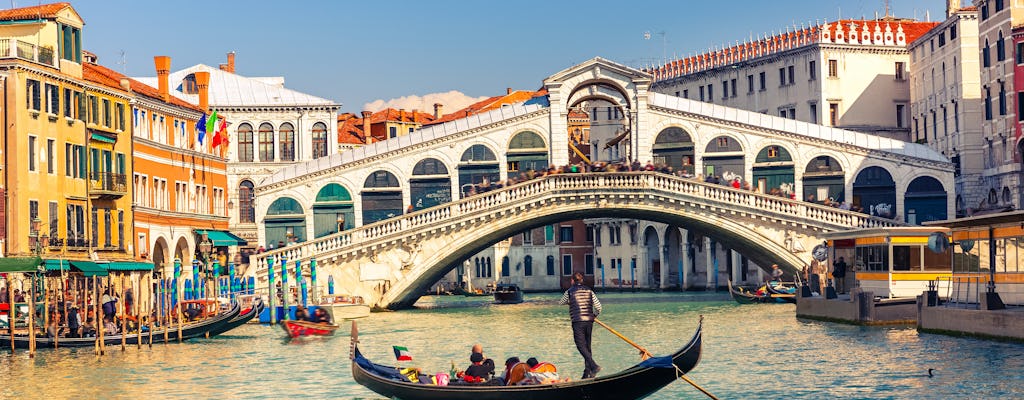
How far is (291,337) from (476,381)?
15.0 metres

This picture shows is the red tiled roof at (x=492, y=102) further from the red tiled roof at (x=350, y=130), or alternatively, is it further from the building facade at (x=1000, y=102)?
the building facade at (x=1000, y=102)

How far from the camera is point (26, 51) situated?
38188 millimetres

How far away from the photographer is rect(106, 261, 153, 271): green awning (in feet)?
122

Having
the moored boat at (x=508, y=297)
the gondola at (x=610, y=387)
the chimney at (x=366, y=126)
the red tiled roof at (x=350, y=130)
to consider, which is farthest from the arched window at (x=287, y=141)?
the gondola at (x=610, y=387)

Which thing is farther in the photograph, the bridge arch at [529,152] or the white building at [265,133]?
the white building at [265,133]

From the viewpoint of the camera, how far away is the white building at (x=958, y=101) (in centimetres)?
5178

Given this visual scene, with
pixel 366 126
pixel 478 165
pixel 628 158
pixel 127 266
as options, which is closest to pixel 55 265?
pixel 127 266

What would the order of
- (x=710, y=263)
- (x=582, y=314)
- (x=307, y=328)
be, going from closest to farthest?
(x=582, y=314) < (x=307, y=328) < (x=710, y=263)

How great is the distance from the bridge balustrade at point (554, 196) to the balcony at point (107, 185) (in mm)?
4847

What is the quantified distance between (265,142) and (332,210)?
12160 millimetres

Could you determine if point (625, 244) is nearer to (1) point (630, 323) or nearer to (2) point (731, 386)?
(1) point (630, 323)

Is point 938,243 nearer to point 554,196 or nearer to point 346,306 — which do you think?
point 554,196

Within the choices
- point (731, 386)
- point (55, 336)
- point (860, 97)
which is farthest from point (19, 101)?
point (860, 97)

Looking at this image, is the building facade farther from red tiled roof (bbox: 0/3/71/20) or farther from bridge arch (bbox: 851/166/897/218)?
red tiled roof (bbox: 0/3/71/20)
